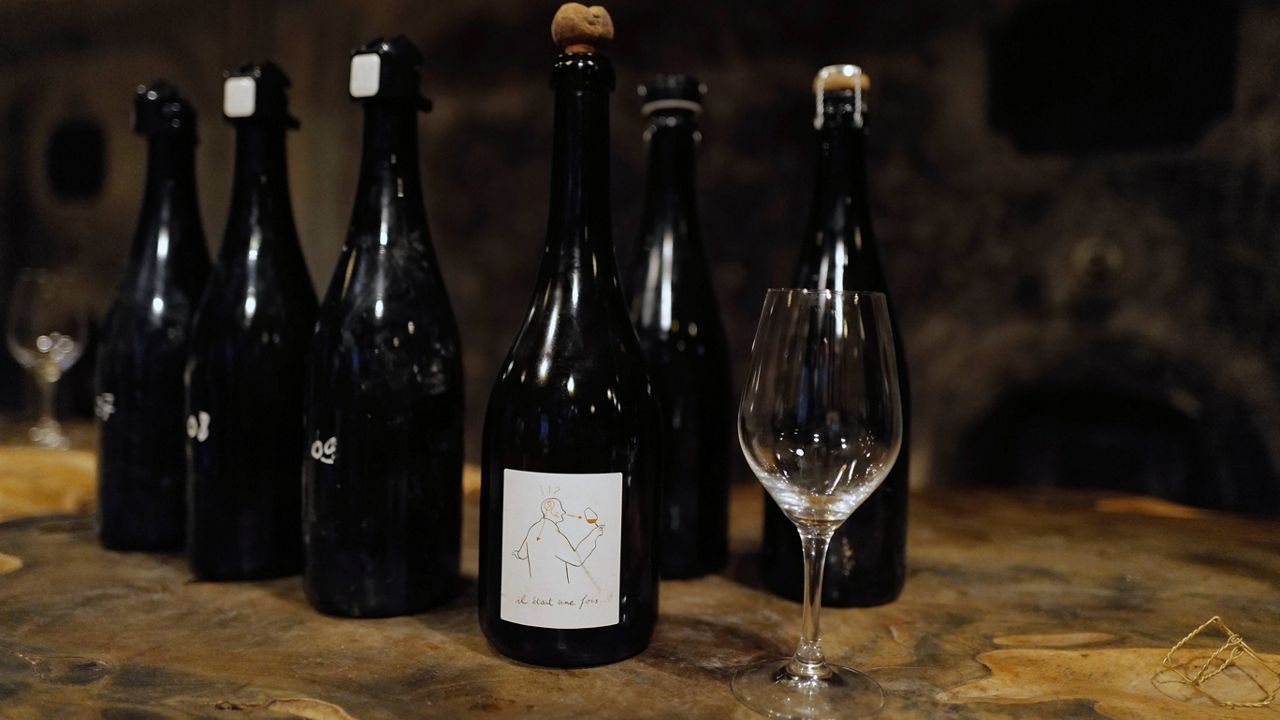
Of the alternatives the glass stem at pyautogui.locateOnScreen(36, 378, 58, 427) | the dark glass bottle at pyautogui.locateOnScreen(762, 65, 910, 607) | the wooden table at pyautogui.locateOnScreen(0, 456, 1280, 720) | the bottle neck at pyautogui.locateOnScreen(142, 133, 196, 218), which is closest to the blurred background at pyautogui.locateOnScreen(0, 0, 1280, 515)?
the glass stem at pyautogui.locateOnScreen(36, 378, 58, 427)

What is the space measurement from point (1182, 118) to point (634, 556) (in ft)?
5.55

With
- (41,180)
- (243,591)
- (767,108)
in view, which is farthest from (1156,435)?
(41,180)

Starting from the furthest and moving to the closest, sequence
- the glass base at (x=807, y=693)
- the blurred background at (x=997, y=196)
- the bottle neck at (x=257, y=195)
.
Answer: the blurred background at (x=997, y=196), the bottle neck at (x=257, y=195), the glass base at (x=807, y=693)

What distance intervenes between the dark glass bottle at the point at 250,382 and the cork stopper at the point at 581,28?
0.28 metres

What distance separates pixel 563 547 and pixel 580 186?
0.23 meters

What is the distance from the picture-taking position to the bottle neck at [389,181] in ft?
2.24

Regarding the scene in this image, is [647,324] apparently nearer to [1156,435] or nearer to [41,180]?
[1156,435]

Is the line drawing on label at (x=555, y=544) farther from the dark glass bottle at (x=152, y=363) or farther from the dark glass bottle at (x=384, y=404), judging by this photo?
the dark glass bottle at (x=152, y=363)

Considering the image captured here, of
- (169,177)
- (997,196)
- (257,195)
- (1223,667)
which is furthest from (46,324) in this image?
(997,196)

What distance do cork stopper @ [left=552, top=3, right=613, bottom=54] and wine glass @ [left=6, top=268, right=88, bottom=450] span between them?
1084 mm

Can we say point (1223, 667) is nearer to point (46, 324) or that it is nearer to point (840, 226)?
point (840, 226)

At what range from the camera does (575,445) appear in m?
0.59

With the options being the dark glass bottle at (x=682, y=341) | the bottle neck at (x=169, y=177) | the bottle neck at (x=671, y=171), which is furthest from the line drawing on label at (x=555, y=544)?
the bottle neck at (x=169, y=177)

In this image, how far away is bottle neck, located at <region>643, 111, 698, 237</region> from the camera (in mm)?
792
